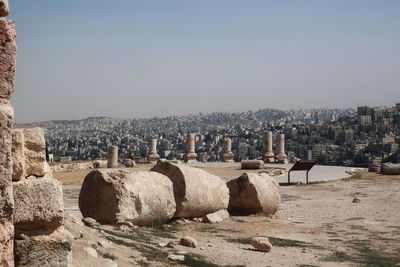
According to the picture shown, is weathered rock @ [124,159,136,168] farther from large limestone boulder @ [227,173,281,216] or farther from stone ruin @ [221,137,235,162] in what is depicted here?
large limestone boulder @ [227,173,281,216]

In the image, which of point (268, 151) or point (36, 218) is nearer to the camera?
point (36, 218)

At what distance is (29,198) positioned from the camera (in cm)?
591

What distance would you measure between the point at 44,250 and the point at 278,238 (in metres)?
7.39

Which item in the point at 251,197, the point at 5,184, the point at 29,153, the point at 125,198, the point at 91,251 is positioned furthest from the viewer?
the point at 251,197

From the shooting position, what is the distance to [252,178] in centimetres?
1531

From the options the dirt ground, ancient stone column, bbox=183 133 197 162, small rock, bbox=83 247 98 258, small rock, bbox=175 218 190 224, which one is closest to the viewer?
small rock, bbox=83 247 98 258

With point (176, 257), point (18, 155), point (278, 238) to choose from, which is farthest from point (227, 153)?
point (18, 155)

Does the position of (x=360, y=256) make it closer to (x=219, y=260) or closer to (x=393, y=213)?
(x=219, y=260)

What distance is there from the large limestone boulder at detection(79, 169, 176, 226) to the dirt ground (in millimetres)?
339

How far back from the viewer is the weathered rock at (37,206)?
5863 mm

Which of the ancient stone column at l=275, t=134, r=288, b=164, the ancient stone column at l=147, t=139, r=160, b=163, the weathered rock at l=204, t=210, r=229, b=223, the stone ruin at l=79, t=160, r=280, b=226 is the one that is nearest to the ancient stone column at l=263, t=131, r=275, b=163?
the ancient stone column at l=275, t=134, r=288, b=164

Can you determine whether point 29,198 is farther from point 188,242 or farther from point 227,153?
point 227,153

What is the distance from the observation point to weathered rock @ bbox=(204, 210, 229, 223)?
13.7 metres

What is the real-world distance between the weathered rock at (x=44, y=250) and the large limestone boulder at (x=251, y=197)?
9.47 m
